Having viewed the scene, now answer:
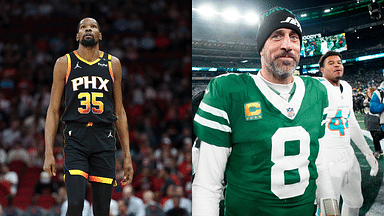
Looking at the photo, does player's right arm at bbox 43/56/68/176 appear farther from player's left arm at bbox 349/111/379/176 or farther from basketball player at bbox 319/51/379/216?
player's left arm at bbox 349/111/379/176

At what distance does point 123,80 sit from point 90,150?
2.07 m

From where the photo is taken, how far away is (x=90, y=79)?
174 centimetres

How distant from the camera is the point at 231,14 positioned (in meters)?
2.62

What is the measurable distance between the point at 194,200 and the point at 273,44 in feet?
2.28

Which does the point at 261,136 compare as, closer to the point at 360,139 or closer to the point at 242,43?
the point at 360,139

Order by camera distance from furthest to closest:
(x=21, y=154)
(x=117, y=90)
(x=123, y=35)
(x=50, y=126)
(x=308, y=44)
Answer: (x=123, y=35)
(x=21, y=154)
(x=308, y=44)
(x=117, y=90)
(x=50, y=126)

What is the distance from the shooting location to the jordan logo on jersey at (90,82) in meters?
1.71

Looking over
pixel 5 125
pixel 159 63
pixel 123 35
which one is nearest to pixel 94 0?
pixel 123 35

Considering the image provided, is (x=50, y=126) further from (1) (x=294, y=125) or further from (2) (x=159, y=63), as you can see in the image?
(2) (x=159, y=63)

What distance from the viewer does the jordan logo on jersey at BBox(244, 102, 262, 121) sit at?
3.32 ft

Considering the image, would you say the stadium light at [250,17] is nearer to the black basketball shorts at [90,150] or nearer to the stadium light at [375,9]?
the stadium light at [375,9]

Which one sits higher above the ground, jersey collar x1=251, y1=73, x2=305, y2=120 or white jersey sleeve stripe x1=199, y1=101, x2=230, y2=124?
jersey collar x1=251, y1=73, x2=305, y2=120

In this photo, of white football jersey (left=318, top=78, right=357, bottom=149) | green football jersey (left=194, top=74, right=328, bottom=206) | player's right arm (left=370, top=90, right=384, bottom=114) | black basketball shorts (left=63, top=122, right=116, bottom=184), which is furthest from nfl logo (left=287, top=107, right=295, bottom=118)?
player's right arm (left=370, top=90, right=384, bottom=114)

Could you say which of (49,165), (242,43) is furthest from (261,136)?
(242,43)
